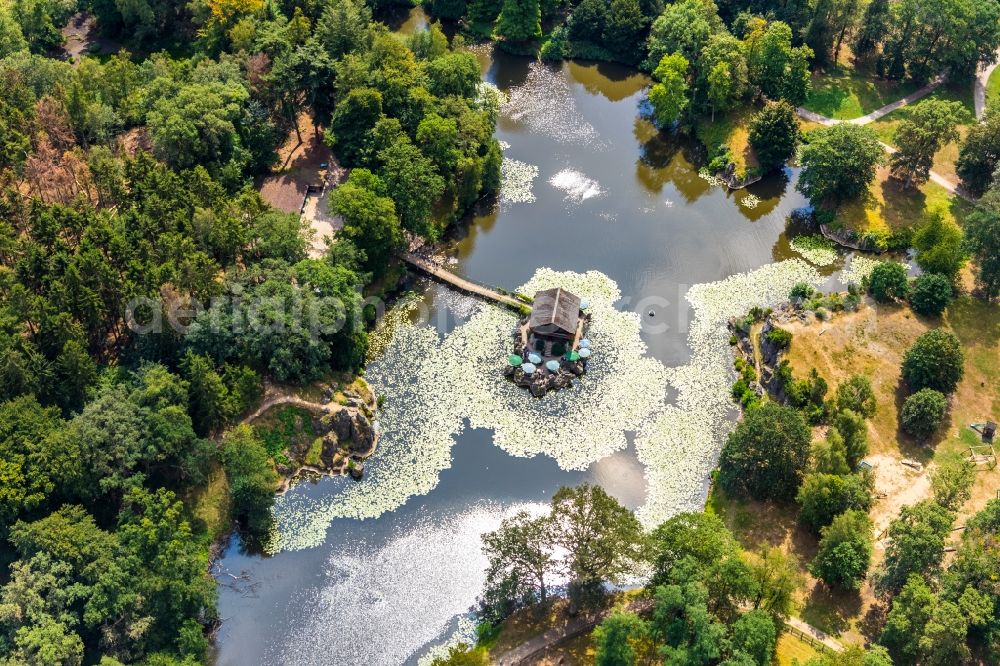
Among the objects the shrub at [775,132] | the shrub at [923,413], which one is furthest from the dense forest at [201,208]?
the shrub at [923,413]

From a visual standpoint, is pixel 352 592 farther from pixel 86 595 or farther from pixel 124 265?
pixel 124 265

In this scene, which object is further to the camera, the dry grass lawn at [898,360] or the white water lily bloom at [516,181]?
the white water lily bloom at [516,181]

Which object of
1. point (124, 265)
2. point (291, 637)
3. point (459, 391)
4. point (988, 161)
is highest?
point (988, 161)

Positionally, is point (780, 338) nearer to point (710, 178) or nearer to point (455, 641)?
point (710, 178)

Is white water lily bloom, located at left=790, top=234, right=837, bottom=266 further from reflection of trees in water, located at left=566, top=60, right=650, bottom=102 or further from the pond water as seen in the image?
reflection of trees in water, located at left=566, top=60, right=650, bottom=102

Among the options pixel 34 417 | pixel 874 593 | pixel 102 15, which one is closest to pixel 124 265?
pixel 34 417

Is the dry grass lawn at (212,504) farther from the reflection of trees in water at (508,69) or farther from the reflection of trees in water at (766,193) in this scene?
the reflection of trees in water at (508,69)

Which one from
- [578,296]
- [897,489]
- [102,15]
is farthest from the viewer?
[102,15]
